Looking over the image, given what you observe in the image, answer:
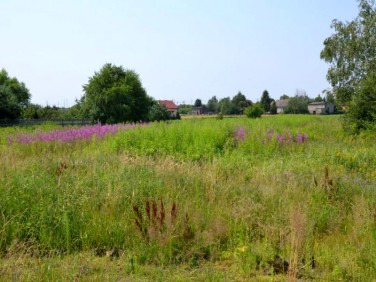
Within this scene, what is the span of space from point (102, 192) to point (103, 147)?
6.65m

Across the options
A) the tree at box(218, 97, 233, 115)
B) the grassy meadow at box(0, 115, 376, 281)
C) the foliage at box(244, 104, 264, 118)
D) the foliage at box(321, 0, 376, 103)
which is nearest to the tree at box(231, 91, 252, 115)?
the tree at box(218, 97, 233, 115)

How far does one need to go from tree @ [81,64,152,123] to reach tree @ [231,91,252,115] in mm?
50534

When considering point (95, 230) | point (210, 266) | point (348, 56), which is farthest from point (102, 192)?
point (348, 56)

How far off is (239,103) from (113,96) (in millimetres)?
56939

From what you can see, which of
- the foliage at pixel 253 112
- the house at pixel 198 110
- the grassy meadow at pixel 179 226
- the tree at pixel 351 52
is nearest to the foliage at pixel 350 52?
the tree at pixel 351 52

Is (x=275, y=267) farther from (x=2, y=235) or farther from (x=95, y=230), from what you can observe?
(x=2, y=235)

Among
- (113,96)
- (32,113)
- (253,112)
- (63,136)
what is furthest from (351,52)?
(32,113)

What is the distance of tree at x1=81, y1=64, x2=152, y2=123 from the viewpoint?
35.7 meters

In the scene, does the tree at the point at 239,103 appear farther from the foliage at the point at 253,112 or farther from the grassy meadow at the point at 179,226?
the grassy meadow at the point at 179,226

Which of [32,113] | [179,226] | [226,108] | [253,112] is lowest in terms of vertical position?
[179,226]

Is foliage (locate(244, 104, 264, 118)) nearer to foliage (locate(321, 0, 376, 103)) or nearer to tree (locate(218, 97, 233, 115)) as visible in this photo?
foliage (locate(321, 0, 376, 103))

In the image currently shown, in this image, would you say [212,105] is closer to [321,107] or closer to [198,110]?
[198,110]

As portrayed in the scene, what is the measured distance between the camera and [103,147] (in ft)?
37.5

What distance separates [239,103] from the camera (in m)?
88.4
